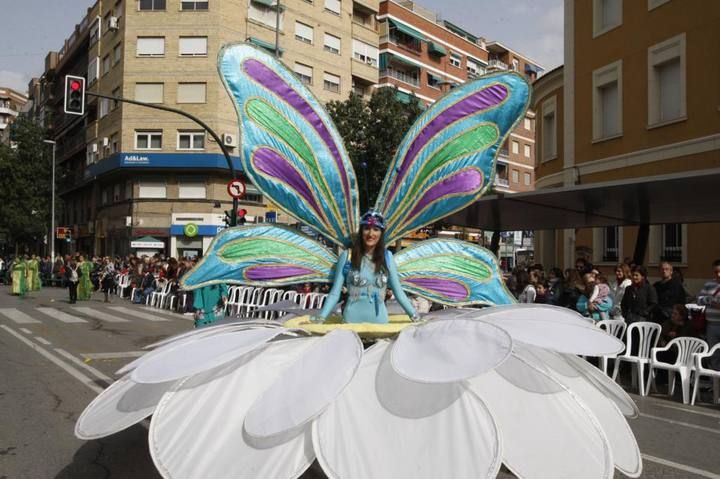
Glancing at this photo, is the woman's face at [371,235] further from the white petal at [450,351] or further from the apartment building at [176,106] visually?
the apartment building at [176,106]

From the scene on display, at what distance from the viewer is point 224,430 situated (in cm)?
323

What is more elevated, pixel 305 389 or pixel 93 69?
pixel 93 69

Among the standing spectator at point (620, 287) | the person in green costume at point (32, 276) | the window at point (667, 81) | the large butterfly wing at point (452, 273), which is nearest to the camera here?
the large butterfly wing at point (452, 273)

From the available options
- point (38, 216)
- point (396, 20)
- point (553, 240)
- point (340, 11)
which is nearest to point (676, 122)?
point (553, 240)

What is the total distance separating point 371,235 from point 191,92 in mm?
32490

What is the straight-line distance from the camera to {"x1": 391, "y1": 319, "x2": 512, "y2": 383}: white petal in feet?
9.79

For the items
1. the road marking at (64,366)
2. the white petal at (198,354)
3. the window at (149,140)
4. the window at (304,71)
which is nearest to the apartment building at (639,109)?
the road marking at (64,366)

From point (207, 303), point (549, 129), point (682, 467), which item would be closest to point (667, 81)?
point (549, 129)

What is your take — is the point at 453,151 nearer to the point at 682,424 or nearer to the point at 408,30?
the point at 682,424

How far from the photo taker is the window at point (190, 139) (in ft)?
114

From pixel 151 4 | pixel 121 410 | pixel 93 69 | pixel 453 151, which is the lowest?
pixel 121 410

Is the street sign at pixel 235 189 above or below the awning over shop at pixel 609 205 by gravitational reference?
above

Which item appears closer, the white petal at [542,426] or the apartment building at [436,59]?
the white petal at [542,426]

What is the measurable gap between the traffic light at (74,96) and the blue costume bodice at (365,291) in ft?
47.1
